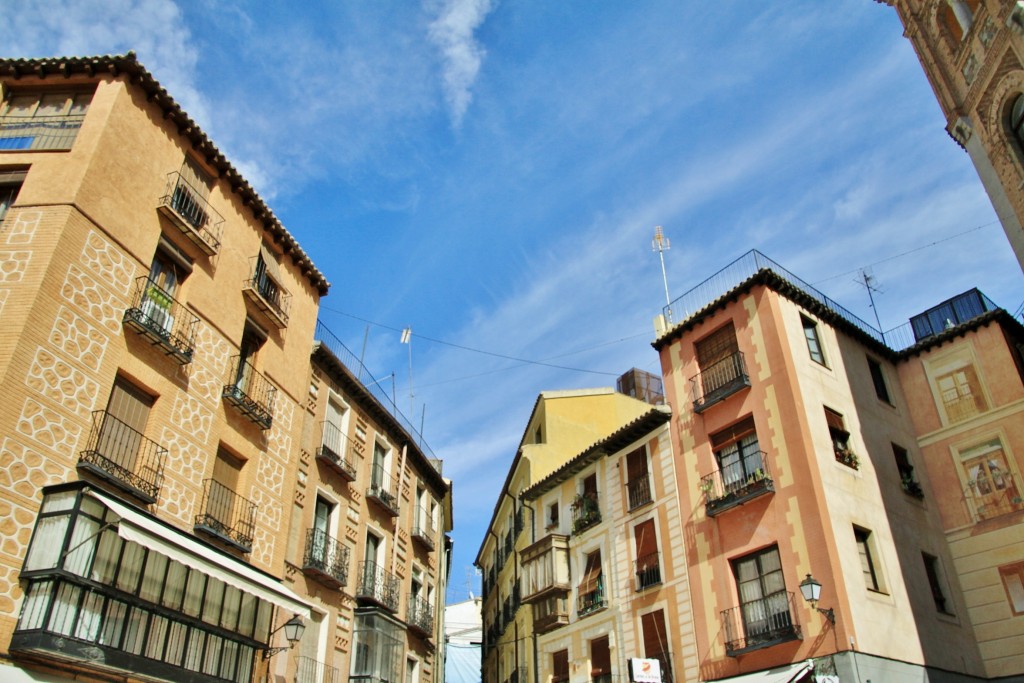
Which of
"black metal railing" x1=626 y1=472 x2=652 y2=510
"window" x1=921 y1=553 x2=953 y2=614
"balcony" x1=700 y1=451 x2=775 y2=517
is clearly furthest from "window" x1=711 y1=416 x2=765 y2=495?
"window" x1=921 y1=553 x2=953 y2=614

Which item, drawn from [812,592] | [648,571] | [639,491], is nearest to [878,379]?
[639,491]

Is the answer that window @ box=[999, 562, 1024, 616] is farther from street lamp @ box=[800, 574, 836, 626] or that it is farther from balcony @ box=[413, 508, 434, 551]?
balcony @ box=[413, 508, 434, 551]

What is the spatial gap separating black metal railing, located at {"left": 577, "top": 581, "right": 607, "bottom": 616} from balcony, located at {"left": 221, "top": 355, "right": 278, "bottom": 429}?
462 inches

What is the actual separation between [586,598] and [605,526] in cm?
237

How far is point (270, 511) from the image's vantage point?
723 inches

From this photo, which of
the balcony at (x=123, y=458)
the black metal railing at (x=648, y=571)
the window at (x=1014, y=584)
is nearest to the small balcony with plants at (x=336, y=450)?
the balcony at (x=123, y=458)

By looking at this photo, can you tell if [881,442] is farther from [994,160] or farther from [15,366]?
[15,366]

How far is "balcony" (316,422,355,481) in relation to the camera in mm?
21159

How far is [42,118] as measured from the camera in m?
15.8

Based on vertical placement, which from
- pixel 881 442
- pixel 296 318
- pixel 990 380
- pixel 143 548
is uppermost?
pixel 296 318

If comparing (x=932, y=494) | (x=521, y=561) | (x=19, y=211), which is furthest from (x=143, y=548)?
(x=932, y=494)

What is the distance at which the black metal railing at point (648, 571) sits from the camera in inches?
862

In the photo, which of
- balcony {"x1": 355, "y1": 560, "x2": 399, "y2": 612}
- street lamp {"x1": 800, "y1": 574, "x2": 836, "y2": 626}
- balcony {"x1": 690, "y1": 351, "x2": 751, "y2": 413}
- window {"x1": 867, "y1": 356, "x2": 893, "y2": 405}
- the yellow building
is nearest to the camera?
street lamp {"x1": 800, "y1": 574, "x2": 836, "y2": 626}

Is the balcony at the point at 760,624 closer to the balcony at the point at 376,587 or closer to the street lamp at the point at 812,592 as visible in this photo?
the street lamp at the point at 812,592
